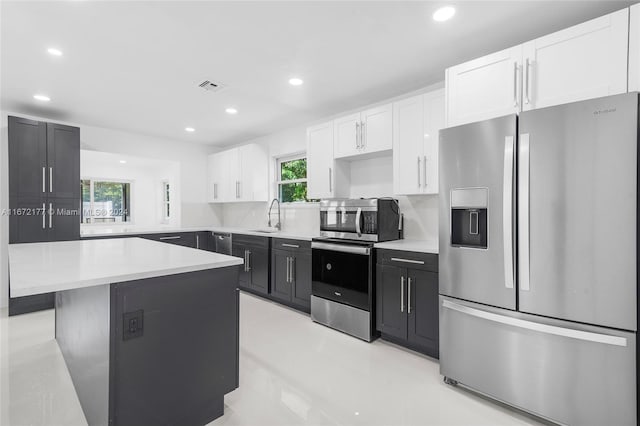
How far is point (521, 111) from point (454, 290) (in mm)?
1262

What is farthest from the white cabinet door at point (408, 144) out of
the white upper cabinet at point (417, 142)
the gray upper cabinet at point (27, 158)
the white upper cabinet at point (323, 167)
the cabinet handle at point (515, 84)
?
the gray upper cabinet at point (27, 158)

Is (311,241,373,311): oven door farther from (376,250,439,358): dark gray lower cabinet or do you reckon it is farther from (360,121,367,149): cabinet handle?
(360,121,367,149): cabinet handle

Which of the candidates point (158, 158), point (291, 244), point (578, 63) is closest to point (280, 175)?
point (291, 244)

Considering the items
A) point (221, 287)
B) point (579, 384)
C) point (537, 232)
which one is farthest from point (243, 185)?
point (579, 384)

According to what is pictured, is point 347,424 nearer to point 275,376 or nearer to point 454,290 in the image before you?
point 275,376

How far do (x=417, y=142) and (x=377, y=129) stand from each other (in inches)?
19.4

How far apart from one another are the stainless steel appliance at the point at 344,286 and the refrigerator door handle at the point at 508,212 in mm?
1257

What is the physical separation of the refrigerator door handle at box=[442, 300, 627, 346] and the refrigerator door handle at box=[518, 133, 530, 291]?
21 cm

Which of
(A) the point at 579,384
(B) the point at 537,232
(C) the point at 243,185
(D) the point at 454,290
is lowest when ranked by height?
(A) the point at 579,384

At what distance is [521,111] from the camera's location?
1954mm

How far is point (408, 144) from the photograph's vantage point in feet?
9.89

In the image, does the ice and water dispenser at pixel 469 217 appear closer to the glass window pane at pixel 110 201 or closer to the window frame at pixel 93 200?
the window frame at pixel 93 200

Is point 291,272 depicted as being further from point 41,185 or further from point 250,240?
point 41,185

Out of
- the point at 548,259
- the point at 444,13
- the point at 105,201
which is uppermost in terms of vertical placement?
the point at 444,13
